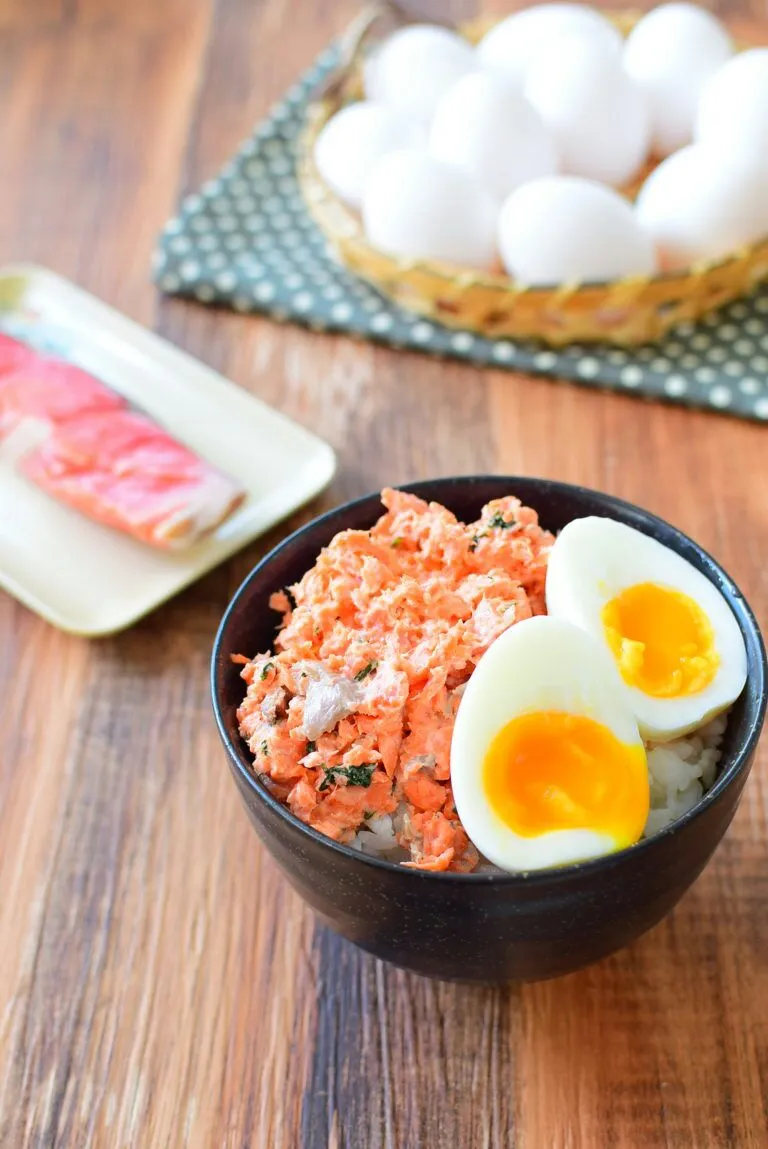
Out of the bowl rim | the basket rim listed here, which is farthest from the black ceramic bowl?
the basket rim

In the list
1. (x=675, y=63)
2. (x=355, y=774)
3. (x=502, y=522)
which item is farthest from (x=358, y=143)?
(x=355, y=774)

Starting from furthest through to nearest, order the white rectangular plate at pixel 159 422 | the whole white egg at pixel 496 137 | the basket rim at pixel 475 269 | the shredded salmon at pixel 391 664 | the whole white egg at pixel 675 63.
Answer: the whole white egg at pixel 675 63 → the whole white egg at pixel 496 137 → the basket rim at pixel 475 269 → the white rectangular plate at pixel 159 422 → the shredded salmon at pixel 391 664

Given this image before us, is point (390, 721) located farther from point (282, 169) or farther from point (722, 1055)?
point (282, 169)

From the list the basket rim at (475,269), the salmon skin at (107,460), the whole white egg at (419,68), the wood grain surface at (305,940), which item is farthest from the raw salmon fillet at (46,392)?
the whole white egg at (419,68)

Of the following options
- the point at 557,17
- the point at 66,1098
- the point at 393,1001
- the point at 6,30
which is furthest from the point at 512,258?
the point at 6,30

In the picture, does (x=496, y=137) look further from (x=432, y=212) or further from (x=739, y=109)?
(x=739, y=109)

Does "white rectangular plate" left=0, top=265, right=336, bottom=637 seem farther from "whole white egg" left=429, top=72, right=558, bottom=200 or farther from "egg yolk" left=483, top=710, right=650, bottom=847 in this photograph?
"egg yolk" left=483, top=710, right=650, bottom=847

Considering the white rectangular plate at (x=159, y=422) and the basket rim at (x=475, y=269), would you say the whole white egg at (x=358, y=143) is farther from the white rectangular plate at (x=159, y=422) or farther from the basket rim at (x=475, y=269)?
the white rectangular plate at (x=159, y=422)
